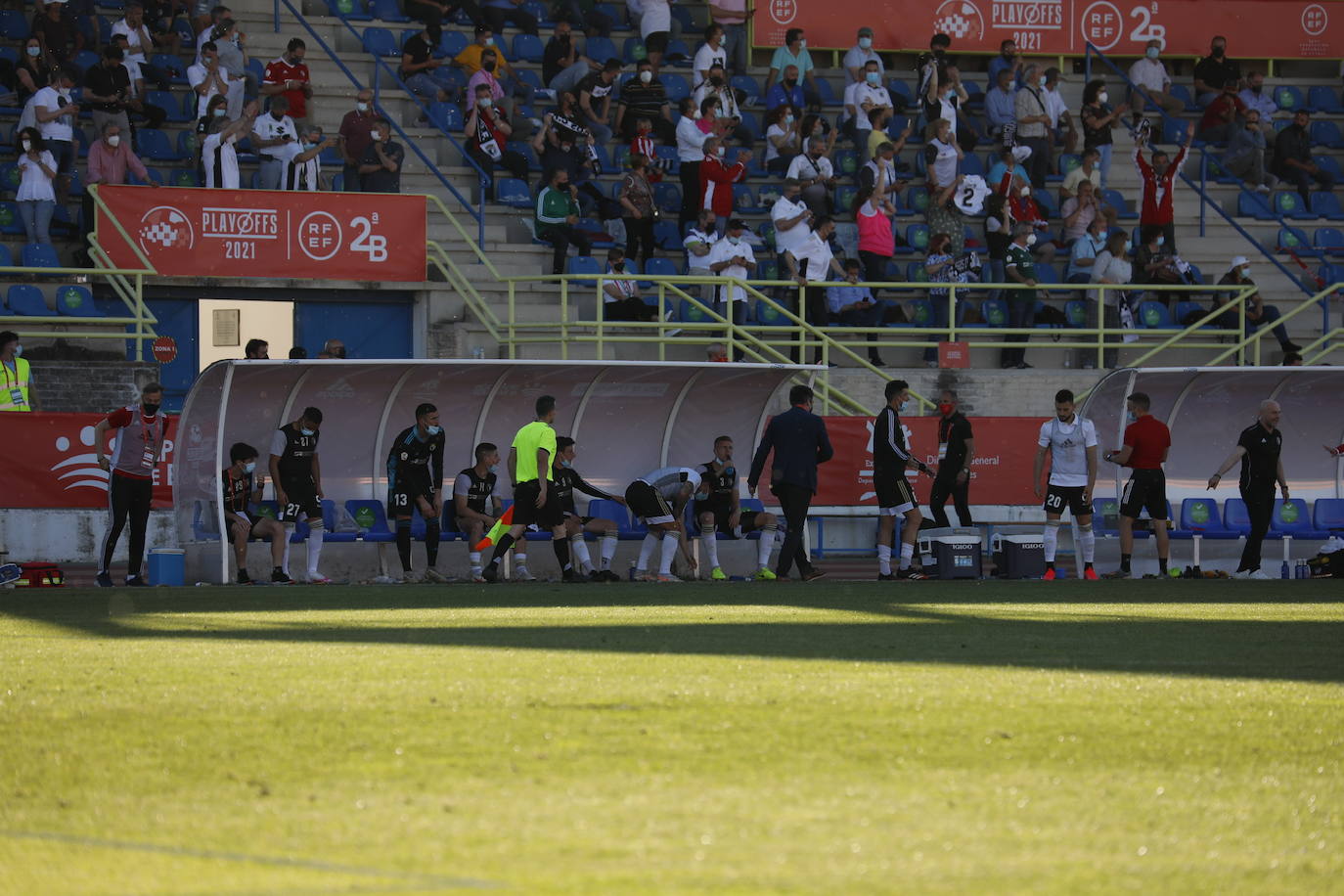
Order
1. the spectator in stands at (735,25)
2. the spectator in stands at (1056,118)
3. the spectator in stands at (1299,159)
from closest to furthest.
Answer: the spectator in stands at (1056,118) → the spectator in stands at (735,25) → the spectator in stands at (1299,159)

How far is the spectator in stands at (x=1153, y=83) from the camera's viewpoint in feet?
109

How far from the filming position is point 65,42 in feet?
87.1

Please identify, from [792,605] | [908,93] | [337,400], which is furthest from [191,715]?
[908,93]

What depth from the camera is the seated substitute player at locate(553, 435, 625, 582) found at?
19656 mm

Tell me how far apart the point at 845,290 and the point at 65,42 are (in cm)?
1150

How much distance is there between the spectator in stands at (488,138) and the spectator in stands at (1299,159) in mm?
13254

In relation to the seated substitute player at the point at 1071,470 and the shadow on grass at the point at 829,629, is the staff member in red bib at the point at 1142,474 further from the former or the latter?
the shadow on grass at the point at 829,629

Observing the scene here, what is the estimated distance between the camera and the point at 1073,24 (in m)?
33.8

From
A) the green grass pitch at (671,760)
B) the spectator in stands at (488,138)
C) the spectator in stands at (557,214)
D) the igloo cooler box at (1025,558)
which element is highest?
the spectator in stands at (488,138)

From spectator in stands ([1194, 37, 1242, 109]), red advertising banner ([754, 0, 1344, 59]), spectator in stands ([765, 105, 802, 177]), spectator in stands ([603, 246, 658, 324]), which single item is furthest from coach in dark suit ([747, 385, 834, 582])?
spectator in stands ([1194, 37, 1242, 109])

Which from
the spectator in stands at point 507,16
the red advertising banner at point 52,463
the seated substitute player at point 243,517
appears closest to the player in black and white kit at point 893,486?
the seated substitute player at point 243,517

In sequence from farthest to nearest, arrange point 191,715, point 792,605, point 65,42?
point 65,42 < point 792,605 < point 191,715

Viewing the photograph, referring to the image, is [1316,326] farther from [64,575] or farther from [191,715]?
[191,715]

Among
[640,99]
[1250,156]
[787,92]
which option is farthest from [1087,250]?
[640,99]
